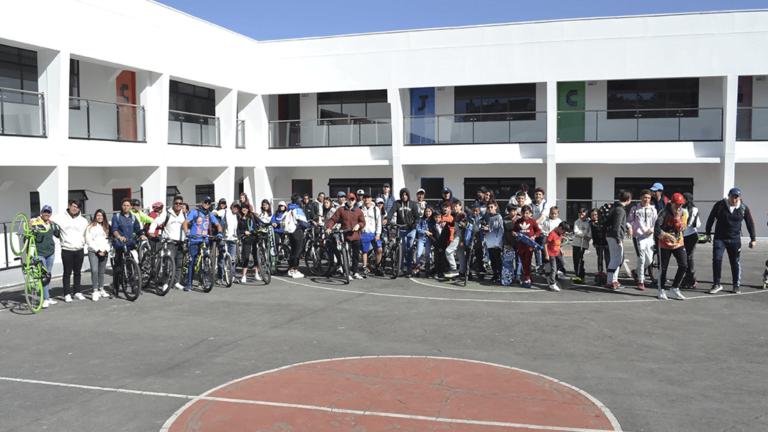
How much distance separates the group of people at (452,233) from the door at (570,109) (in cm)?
918

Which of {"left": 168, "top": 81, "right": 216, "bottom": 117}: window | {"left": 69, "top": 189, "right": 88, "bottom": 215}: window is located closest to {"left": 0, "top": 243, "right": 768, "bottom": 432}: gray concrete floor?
{"left": 69, "top": 189, "right": 88, "bottom": 215}: window

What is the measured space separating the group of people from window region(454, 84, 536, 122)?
9.89 meters

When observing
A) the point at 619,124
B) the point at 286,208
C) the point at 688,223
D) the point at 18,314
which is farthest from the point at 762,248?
the point at 18,314

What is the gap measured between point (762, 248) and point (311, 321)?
50.2 feet

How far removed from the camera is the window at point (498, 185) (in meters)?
24.4

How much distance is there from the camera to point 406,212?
48.2 feet

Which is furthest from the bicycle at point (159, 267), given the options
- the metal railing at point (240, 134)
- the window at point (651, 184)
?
the window at point (651, 184)

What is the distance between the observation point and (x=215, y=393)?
6781 millimetres

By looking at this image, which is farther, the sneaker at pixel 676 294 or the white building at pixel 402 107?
the white building at pixel 402 107

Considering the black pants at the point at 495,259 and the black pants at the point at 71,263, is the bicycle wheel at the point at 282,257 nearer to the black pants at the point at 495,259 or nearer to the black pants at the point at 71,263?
the black pants at the point at 71,263

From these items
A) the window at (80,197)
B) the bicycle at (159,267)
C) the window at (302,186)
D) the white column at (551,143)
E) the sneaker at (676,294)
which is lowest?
the sneaker at (676,294)

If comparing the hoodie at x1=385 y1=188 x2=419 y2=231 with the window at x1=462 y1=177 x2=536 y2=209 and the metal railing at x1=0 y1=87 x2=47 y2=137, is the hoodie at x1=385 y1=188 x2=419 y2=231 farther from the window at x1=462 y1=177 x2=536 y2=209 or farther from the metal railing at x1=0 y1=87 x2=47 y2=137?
the window at x1=462 y1=177 x2=536 y2=209

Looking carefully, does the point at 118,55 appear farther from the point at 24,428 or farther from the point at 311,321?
the point at 24,428

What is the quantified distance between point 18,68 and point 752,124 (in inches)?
913
